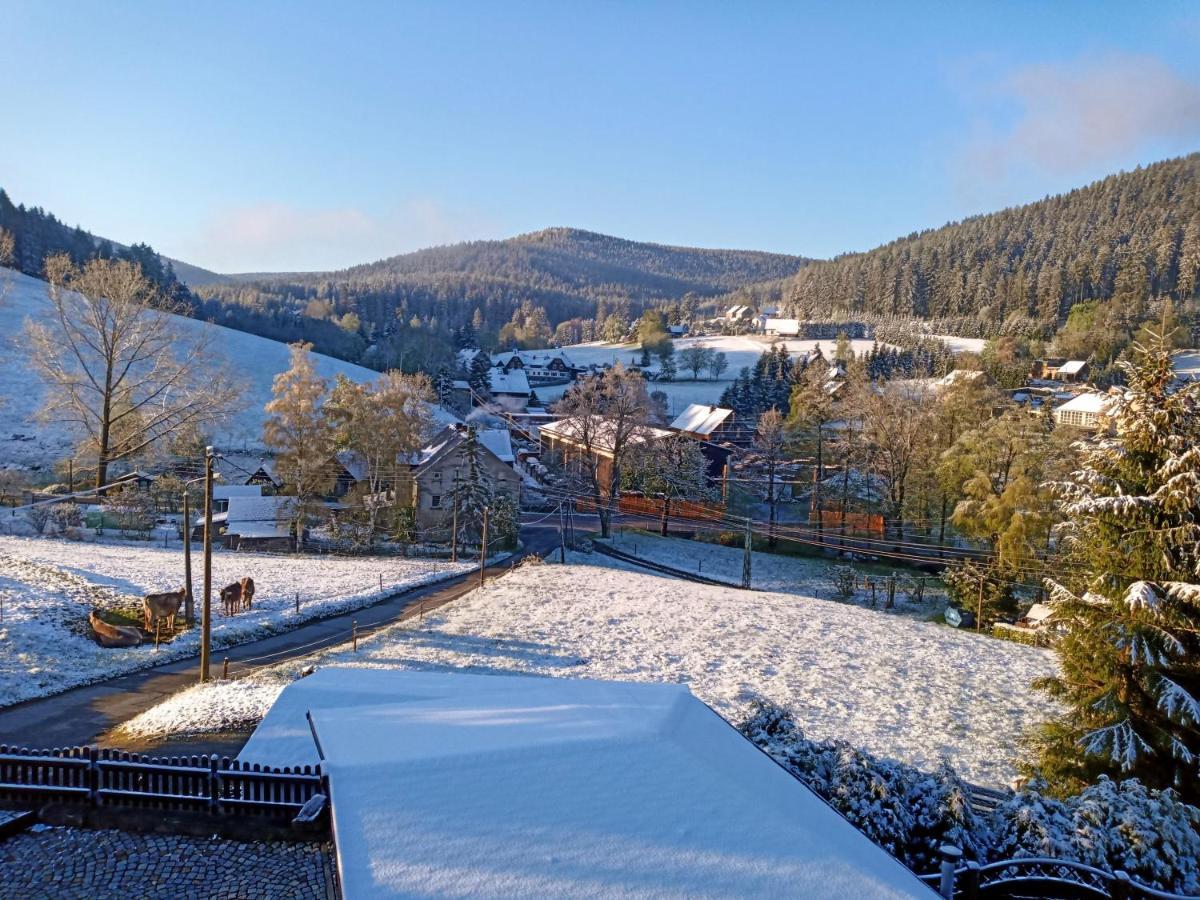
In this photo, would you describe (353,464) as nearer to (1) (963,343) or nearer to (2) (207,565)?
(2) (207,565)

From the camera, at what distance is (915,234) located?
183m

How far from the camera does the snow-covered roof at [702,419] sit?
5984 cm

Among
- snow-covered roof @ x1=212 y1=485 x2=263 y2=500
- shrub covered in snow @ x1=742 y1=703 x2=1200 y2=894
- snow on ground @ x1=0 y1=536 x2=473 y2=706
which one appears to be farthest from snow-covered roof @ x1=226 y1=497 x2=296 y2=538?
shrub covered in snow @ x1=742 y1=703 x2=1200 y2=894

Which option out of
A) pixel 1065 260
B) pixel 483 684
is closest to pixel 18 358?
pixel 483 684

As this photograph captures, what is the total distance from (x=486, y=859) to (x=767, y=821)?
2944 millimetres

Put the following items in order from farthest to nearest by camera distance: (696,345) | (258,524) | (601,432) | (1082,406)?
(696,345)
(1082,406)
(601,432)
(258,524)

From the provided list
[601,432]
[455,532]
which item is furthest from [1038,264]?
[455,532]

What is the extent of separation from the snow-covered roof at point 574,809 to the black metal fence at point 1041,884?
5.72ft

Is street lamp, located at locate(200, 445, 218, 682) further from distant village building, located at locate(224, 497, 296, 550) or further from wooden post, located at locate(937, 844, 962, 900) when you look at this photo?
distant village building, located at locate(224, 497, 296, 550)

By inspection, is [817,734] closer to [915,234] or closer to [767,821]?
[767,821]

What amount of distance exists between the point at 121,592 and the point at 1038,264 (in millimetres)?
151391

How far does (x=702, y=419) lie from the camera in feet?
204

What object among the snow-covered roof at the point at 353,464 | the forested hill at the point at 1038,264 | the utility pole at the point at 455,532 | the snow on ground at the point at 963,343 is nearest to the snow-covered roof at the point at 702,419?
the utility pole at the point at 455,532

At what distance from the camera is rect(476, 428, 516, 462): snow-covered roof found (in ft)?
150
